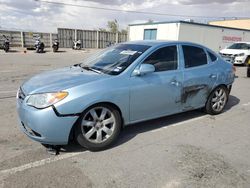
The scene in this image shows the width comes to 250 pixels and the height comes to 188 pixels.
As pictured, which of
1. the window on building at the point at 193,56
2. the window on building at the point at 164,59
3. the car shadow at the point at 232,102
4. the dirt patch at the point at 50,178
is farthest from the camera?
the car shadow at the point at 232,102

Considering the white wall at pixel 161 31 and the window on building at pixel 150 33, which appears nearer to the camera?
the white wall at pixel 161 31

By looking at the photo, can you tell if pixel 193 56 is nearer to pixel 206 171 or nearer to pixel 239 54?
pixel 206 171

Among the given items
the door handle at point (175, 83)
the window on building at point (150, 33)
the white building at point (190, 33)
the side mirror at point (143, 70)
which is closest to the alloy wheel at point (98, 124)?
the side mirror at point (143, 70)

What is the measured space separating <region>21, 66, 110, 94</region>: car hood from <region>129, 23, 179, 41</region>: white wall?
19115 millimetres

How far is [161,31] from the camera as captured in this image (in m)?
23.5

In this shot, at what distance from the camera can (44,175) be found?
9.44ft

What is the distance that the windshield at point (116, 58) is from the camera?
12.5ft

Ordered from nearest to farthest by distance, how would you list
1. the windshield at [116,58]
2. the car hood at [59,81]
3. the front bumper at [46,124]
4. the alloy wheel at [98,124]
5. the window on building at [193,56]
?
the front bumper at [46,124]
the car hood at [59,81]
the alloy wheel at [98,124]
the windshield at [116,58]
the window on building at [193,56]

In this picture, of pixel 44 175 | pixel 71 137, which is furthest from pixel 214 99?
pixel 44 175

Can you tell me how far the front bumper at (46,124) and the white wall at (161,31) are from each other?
65.2 ft

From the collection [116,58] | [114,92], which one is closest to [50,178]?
[114,92]

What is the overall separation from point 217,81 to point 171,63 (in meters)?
1.44

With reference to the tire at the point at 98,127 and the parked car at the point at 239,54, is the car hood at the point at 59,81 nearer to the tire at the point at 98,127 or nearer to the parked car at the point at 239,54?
the tire at the point at 98,127

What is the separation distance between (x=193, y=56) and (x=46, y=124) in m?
3.06
